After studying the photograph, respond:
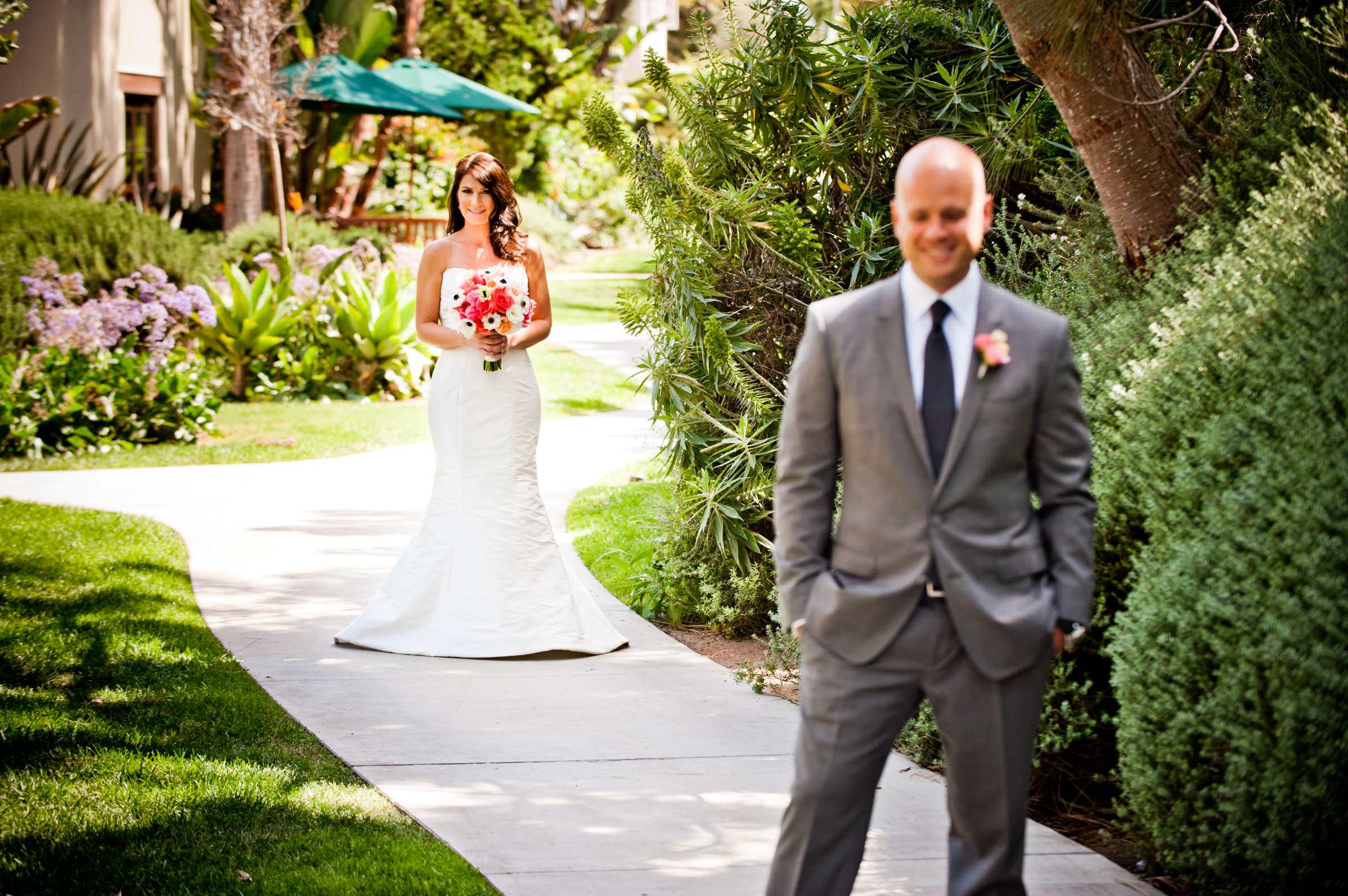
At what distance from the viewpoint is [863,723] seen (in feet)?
9.71

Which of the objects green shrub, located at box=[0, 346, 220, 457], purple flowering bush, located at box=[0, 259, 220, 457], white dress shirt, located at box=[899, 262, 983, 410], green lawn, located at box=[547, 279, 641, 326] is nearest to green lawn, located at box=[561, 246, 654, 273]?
green lawn, located at box=[547, 279, 641, 326]

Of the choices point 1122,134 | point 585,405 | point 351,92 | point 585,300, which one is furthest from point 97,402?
point 585,300

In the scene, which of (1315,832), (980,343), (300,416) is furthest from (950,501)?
(300,416)

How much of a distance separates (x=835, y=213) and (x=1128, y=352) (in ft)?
Answer: 9.41

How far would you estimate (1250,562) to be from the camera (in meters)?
3.44

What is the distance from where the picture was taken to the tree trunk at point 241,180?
1708 cm

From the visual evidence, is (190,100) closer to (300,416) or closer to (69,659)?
(300,416)

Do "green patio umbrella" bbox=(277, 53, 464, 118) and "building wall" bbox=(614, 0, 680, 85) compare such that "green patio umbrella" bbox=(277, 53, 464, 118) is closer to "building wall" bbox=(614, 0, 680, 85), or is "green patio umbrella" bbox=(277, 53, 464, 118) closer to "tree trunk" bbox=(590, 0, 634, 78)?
"building wall" bbox=(614, 0, 680, 85)

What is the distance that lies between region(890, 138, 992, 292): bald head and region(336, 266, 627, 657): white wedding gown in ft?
12.9

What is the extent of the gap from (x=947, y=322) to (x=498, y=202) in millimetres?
4204

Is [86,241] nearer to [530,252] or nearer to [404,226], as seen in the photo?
[530,252]

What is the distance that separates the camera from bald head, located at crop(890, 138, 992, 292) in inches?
111

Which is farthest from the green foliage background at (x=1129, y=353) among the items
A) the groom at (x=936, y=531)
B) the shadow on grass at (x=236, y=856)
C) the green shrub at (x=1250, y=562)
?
the shadow on grass at (x=236, y=856)

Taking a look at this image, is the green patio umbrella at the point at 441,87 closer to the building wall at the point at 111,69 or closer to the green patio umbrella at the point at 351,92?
the green patio umbrella at the point at 351,92
